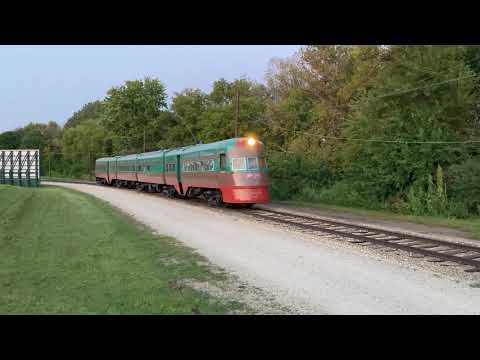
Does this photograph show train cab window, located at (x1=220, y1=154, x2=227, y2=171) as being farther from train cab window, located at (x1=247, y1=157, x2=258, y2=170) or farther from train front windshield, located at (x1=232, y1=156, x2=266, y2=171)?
train cab window, located at (x1=247, y1=157, x2=258, y2=170)

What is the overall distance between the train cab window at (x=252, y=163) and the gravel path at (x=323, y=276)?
20.4ft

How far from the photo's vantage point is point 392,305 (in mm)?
6742

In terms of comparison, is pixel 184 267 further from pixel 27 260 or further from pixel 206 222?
pixel 206 222

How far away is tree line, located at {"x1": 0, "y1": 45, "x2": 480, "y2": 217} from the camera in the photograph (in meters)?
21.2

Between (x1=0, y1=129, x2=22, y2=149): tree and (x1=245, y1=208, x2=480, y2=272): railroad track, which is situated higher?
(x1=0, y1=129, x2=22, y2=149): tree

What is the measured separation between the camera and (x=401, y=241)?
40.4ft

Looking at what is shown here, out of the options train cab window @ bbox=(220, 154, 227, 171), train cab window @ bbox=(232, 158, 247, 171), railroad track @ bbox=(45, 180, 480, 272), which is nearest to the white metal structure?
train cab window @ bbox=(220, 154, 227, 171)

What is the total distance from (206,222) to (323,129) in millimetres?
23793

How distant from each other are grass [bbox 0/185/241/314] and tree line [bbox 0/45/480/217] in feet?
42.2

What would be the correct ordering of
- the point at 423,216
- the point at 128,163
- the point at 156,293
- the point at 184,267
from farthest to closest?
the point at 128,163 < the point at 423,216 < the point at 184,267 < the point at 156,293

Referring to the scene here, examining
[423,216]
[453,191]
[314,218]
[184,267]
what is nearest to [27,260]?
[184,267]

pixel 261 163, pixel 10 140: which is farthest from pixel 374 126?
pixel 10 140

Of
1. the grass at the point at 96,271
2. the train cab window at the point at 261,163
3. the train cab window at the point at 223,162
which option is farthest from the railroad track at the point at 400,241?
the grass at the point at 96,271

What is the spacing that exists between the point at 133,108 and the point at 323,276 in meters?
68.1
